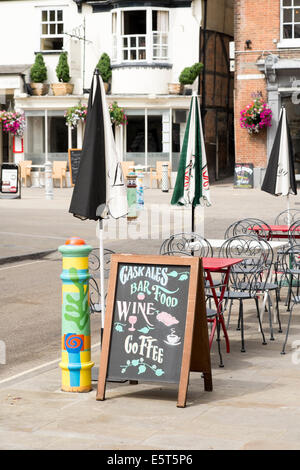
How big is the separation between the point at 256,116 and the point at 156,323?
25.3 meters

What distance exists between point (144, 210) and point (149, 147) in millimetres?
11641

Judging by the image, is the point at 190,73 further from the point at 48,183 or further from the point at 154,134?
the point at 48,183

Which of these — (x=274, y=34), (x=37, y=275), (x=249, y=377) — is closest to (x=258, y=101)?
(x=274, y=34)

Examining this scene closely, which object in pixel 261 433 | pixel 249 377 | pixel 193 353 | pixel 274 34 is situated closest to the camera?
pixel 261 433

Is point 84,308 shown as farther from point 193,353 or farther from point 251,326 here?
point 251,326

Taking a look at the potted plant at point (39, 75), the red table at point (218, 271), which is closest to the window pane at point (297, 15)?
Result: the potted plant at point (39, 75)

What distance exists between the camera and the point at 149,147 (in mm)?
34406

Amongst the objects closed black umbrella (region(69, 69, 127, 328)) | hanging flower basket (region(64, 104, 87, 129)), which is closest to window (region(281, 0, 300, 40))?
hanging flower basket (region(64, 104, 87, 129))

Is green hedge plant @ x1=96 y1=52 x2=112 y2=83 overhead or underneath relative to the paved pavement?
overhead

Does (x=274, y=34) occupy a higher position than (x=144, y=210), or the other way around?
(x=274, y=34)

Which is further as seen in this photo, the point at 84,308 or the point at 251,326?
the point at 251,326

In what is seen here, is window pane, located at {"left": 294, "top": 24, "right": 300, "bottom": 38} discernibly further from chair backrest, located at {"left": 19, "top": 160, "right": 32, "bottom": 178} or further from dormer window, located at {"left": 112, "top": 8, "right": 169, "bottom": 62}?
chair backrest, located at {"left": 19, "top": 160, "right": 32, "bottom": 178}

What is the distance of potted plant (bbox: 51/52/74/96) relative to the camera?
34156mm

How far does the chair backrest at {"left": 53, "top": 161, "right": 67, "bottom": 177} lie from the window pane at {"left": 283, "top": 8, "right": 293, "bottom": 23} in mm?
10217
